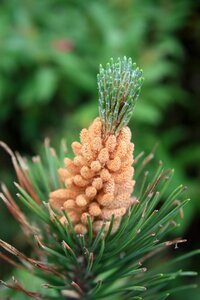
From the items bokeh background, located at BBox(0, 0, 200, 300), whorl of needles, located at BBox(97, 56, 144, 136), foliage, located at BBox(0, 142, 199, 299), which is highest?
bokeh background, located at BBox(0, 0, 200, 300)

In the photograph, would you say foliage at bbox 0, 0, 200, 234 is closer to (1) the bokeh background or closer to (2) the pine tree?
(1) the bokeh background

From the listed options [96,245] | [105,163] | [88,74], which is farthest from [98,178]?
[88,74]

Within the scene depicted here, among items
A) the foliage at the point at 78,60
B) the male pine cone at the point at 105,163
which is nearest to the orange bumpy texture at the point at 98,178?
the male pine cone at the point at 105,163

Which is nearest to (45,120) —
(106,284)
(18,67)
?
(18,67)

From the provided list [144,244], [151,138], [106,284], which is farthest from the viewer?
[151,138]

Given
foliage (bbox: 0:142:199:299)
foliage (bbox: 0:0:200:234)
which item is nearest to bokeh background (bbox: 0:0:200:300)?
foliage (bbox: 0:0:200:234)

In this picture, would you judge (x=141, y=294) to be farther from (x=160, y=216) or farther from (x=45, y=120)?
(x=45, y=120)

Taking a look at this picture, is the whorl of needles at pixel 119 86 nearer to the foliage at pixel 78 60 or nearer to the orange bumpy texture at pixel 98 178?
the orange bumpy texture at pixel 98 178

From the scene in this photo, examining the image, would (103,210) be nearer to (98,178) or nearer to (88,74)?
(98,178)
